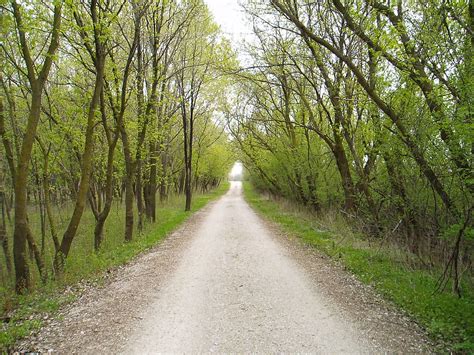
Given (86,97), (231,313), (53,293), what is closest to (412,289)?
(231,313)

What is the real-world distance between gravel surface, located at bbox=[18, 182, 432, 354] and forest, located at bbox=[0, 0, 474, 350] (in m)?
1.56

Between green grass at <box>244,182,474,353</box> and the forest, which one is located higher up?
the forest

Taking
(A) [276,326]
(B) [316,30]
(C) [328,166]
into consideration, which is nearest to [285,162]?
(C) [328,166]

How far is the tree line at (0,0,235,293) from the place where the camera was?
6.83 meters

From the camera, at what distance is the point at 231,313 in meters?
4.79

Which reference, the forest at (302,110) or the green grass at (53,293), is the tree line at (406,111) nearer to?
the forest at (302,110)

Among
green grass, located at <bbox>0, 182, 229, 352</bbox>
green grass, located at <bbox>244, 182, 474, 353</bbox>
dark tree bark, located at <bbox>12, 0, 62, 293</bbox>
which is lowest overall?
green grass, located at <bbox>0, 182, 229, 352</bbox>

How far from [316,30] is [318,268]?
26.0ft

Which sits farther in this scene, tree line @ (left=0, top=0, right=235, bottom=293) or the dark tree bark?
tree line @ (left=0, top=0, right=235, bottom=293)

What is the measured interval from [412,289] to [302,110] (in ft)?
32.9

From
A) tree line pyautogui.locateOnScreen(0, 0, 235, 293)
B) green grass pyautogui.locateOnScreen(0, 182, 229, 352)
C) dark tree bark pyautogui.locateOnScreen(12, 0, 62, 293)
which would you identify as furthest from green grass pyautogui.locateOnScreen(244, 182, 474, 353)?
dark tree bark pyautogui.locateOnScreen(12, 0, 62, 293)

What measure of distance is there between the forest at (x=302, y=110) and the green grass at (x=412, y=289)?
26cm

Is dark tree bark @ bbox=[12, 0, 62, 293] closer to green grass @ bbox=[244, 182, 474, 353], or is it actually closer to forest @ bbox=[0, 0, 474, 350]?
forest @ bbox=[0, 0, 474, 350]

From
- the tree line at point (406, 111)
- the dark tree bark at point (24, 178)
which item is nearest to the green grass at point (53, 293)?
the dark tree bark at point (24, 178)
